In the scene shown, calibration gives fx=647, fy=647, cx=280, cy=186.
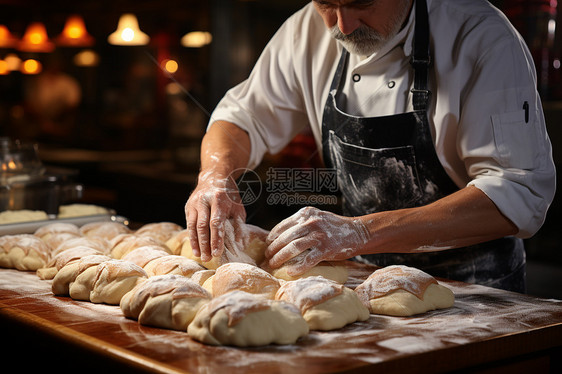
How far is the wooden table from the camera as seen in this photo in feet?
4.48

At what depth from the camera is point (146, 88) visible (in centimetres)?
1253

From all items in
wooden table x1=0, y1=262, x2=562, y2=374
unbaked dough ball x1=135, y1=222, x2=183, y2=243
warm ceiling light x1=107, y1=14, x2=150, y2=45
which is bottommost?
wooden table x1=0, y1=262, x2=562, y2=374

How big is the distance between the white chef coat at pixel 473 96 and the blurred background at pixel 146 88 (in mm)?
556

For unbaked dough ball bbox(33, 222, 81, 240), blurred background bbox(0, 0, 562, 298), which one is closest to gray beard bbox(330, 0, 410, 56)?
blurred background bbox(0, 0, 562, 298)

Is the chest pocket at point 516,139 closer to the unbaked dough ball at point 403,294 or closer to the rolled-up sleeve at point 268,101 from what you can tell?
the unbaked dough ball at point 403,294

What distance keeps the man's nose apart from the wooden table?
976 millimetres

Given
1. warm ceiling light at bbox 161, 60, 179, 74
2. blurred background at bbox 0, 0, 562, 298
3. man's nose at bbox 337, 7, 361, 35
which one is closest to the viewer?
man's nose at bbox 337, 7, 361, 35

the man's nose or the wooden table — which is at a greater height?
the man's nose

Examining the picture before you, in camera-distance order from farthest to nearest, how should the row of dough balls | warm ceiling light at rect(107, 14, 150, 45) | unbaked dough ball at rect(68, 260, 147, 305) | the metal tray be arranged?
1. warm ceiling light at rect(107, 14, 150, 45)
2. the metal tray
3. unbaked dough ball at rect(68, 260, 147, 305)
4. the row of dough balls

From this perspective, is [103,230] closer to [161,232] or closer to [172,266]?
[161,232]

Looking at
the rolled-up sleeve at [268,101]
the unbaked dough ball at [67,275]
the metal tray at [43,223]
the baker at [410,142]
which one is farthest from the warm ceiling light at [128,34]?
the unbaked dough ball at [67,275]

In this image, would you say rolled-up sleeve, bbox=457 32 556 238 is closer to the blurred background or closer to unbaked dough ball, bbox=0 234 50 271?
the blurred background

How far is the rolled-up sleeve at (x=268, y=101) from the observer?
2.78m

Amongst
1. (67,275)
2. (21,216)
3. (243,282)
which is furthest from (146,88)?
(243,282)
